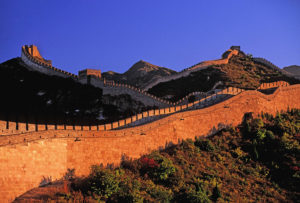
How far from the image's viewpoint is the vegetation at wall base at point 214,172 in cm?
1973

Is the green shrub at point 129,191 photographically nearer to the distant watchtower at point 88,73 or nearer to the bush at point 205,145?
the bush at point 205,145

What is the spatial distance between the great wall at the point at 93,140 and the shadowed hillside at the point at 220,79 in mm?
23953

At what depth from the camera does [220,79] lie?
62844 millimetres

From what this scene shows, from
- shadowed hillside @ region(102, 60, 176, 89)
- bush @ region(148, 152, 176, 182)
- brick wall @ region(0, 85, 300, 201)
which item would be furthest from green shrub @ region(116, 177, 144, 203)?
shadowed hillside @ region(102, 60, 176, 89)

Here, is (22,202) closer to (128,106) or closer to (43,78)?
(128,106)

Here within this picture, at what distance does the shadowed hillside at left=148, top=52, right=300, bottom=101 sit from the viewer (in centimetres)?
6050

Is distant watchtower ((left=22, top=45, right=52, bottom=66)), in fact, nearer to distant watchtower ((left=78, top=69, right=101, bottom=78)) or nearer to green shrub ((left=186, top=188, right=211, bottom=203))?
distant watchtower ((left=78, top=69, right=101, bottom=78))

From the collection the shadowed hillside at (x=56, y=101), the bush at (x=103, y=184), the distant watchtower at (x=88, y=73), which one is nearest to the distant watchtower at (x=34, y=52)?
the shadowed hillside at (x=56, y=101)

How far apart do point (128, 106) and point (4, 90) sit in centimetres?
2122

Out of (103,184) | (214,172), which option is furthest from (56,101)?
(103,184)

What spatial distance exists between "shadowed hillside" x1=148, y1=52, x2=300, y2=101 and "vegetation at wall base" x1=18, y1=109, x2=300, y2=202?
87.9ft

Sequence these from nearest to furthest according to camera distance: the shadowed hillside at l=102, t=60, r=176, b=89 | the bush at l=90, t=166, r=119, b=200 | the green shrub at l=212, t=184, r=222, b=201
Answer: the bush at l=90, t=166, r=119, b=200 → the green shrub at l=212, t=184, r=222, b=201 → the shadowed hillside at l=102, t=60, r=176, b=89

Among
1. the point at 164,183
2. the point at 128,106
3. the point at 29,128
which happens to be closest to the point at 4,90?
the point at 128,106

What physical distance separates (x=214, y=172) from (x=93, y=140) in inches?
344
